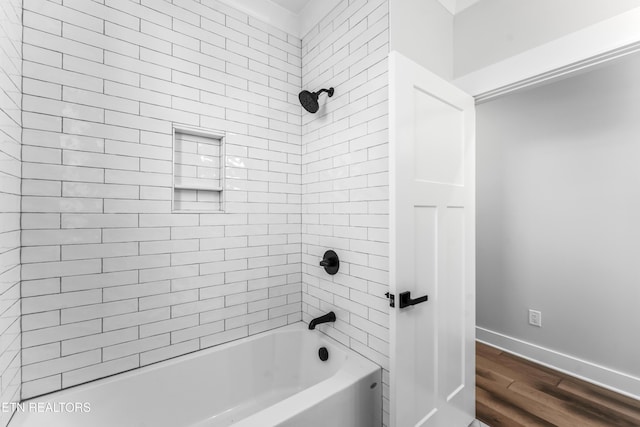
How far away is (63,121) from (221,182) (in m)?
0.76

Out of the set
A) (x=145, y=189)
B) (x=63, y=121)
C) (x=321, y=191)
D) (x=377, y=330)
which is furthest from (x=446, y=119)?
(x=63, y=121)

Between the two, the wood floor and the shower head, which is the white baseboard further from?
the shower head

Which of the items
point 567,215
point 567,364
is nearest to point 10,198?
point 567,215

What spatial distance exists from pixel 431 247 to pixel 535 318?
187cm

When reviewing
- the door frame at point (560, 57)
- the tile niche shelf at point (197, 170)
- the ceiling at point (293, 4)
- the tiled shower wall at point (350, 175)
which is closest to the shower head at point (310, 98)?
the tiled shower wall at point (350, 175)

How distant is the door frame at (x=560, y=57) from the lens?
3.72ft

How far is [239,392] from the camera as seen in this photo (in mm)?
1688

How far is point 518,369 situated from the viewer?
2293 mm

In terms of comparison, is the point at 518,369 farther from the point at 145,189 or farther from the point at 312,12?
the point at 312,12

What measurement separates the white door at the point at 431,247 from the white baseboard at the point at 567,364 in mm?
1186

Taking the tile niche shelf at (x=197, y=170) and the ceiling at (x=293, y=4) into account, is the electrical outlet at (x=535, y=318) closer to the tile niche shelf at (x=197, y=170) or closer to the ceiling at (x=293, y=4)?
the tile niche shelf at (x=197, y=170)

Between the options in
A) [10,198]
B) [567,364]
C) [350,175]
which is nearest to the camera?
[10,198]

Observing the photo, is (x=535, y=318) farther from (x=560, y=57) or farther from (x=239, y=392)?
(x=239, y=392)

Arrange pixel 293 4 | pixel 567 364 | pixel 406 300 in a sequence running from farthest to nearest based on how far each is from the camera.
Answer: pixel 567 364 < pixel 293 4 < pixel 406 300
